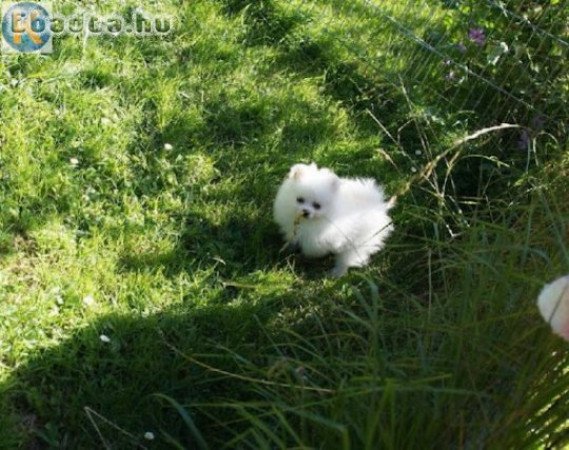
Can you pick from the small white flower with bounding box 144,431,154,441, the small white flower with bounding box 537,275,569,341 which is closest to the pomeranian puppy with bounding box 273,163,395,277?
the small white flower with bounding box 144,431,154,441

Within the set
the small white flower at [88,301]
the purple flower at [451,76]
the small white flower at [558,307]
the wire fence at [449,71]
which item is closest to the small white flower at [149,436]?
the small white flower at [88,301]

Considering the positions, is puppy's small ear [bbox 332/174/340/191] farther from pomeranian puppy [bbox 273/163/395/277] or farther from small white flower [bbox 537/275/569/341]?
small white flower [bbox 537/275/569/341]

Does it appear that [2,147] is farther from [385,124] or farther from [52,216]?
[385,124]

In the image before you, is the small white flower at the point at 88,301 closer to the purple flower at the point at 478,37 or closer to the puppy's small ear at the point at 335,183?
the puppy's small ear at the point at 335,183

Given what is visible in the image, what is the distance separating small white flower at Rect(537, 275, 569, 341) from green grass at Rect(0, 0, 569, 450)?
38 centimetres

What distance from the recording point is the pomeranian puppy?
10.7ft

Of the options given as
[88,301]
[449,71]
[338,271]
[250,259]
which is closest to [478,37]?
[449,71]

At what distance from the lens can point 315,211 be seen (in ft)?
10.7

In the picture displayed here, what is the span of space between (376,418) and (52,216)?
176 centimetres

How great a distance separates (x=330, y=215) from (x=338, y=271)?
249mm

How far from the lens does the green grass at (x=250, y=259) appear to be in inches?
75.5

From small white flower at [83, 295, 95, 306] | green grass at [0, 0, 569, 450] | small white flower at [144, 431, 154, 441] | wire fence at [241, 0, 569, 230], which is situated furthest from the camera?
wire fence at [241, 0, 569, 230]

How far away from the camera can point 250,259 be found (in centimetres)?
327

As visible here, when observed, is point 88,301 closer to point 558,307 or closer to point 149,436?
point 149,436
